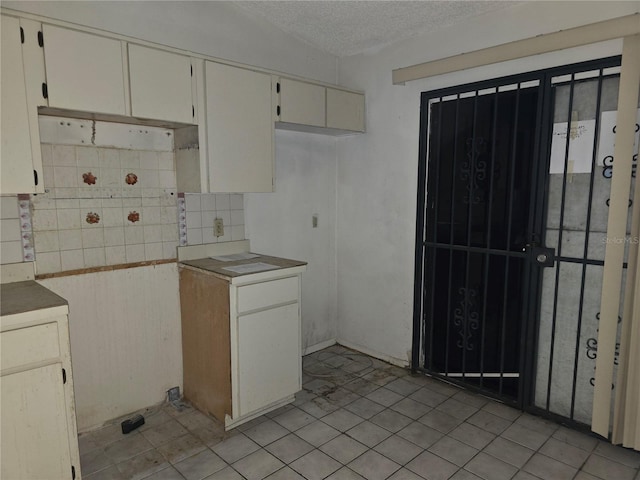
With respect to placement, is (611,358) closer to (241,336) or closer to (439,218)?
(439,218)

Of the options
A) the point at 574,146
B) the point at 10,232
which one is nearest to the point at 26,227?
the point at 10,232

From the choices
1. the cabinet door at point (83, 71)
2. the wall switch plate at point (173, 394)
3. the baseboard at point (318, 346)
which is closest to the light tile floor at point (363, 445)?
the wall switch plate at point (173, 394)

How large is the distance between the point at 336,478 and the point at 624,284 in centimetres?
184

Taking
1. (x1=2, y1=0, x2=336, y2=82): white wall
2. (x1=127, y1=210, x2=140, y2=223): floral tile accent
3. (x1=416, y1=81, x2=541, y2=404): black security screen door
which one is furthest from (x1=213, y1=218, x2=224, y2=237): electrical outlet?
(x1=416, y1=81, x2=541, y2=404): black security screen door

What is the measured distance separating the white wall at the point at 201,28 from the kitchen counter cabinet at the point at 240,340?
144 cm

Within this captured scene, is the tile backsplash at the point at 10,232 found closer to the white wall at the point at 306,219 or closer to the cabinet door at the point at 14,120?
the cabinet door at the point at 14,120

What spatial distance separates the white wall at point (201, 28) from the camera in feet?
7.13

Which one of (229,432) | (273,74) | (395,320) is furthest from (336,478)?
(273,74)

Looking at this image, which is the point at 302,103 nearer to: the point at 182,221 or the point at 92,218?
the point at 182,221

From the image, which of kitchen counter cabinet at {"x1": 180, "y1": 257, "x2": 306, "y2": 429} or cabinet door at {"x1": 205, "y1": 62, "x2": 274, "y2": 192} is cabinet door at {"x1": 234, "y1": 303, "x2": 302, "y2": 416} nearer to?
kitchen counter cabinet at {"x1": 180, "y1": 257, "x2": 306, "y2": 429}

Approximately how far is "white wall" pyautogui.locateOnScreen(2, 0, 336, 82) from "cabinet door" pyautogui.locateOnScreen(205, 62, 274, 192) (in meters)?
0.35

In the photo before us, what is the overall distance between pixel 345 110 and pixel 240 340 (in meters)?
1.92

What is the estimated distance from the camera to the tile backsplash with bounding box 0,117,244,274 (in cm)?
222

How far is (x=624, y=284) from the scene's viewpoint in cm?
221
